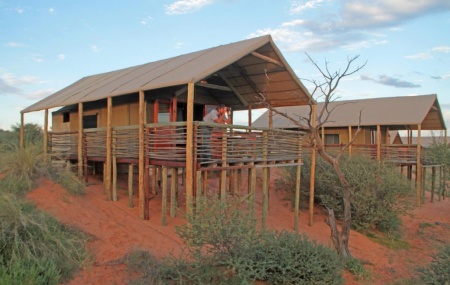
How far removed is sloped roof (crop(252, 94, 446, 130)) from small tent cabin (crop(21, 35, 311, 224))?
7.61 metres

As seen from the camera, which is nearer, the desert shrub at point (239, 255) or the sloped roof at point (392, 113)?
the desert shrub at point (239, 255)

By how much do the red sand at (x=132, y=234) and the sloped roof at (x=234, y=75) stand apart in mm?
3184

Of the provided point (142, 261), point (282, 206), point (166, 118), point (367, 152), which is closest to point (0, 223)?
point (142, 261)

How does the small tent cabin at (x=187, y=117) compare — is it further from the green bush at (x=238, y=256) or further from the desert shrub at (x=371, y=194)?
the desert shrub at (x=371, y=194)

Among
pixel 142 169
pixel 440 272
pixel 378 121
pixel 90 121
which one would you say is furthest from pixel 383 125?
pixel 440 272

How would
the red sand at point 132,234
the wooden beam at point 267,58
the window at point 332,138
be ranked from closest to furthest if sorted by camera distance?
1. the red sand at point 132,234
2. the wooden beam at point 267,58
3. the window at point 332,138

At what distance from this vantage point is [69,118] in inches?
672

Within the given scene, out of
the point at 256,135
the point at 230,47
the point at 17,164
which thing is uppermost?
the point at 230,47

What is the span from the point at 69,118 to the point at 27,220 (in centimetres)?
972

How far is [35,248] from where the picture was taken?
774cm

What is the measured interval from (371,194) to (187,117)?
8174 millimetres

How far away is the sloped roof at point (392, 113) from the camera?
21359 mm

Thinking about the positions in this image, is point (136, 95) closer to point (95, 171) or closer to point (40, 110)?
point (95, 171)

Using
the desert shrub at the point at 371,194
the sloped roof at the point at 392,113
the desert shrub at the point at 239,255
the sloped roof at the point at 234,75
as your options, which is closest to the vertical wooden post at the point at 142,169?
the sloped roof at the point at 234,75
